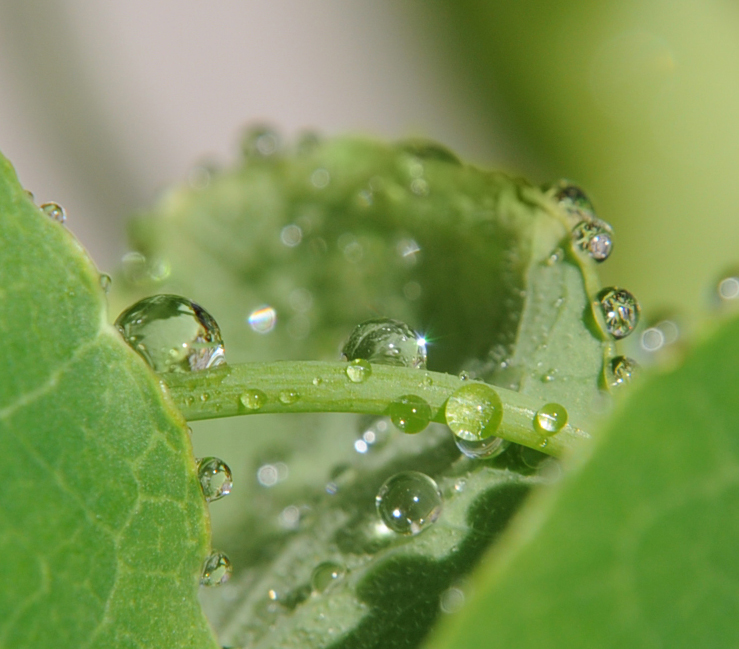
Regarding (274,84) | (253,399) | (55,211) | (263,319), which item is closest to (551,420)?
(253,399)

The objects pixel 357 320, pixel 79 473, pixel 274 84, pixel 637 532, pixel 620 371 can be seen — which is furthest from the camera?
pixel 274 84

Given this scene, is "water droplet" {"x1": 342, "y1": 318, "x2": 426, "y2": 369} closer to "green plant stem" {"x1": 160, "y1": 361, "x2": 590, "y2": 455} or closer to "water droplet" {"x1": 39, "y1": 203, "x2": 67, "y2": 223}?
"green plant stem" {"x1": 160, "y1": 361, "x2": 590, "y2": 455}

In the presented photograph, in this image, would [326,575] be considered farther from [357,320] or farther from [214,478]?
[357,320]

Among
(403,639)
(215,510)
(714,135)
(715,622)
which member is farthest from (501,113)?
(715,622)

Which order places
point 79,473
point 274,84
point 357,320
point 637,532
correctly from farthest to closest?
point 274,84, point 357,320, point 79,473, point 637,532

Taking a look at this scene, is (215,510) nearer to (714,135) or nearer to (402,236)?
(402,236)
